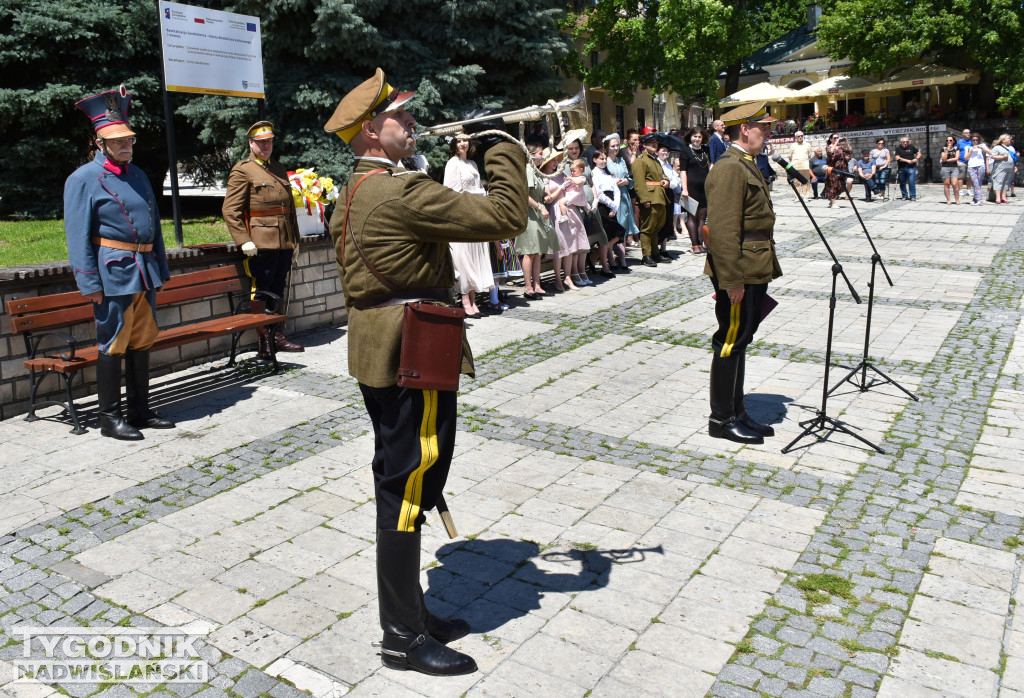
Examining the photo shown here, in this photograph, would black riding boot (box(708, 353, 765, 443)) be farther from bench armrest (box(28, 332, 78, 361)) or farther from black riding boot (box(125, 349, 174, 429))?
bench armrest (box(28, 332, 78, 361))

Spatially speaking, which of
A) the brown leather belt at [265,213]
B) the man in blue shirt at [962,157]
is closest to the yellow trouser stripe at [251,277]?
the brown leather belt at [265,213]

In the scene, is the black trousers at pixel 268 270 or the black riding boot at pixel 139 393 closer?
the black riding boot at pixel 139 393

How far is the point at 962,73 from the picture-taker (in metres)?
33.6

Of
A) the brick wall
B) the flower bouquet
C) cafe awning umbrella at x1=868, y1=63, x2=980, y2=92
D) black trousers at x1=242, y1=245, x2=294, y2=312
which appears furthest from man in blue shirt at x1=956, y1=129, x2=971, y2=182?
black trousers at x1=242, y1=245, x2=294, y2=312

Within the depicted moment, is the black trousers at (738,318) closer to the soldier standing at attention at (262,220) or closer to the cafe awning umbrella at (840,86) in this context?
the soldier standing at attention at (262,220)

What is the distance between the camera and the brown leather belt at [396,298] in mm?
3609

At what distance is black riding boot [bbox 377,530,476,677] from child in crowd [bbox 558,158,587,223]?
8.49m

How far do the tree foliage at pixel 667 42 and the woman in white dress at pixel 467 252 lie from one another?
27995mm

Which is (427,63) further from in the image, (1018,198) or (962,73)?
(962,73)

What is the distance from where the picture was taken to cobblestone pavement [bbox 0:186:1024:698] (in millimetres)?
3754

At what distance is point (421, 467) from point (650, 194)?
10.6m

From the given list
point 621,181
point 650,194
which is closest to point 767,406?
point 621,181

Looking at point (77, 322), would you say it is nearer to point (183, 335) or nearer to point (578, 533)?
point (183, 335)

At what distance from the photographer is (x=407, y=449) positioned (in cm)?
363
